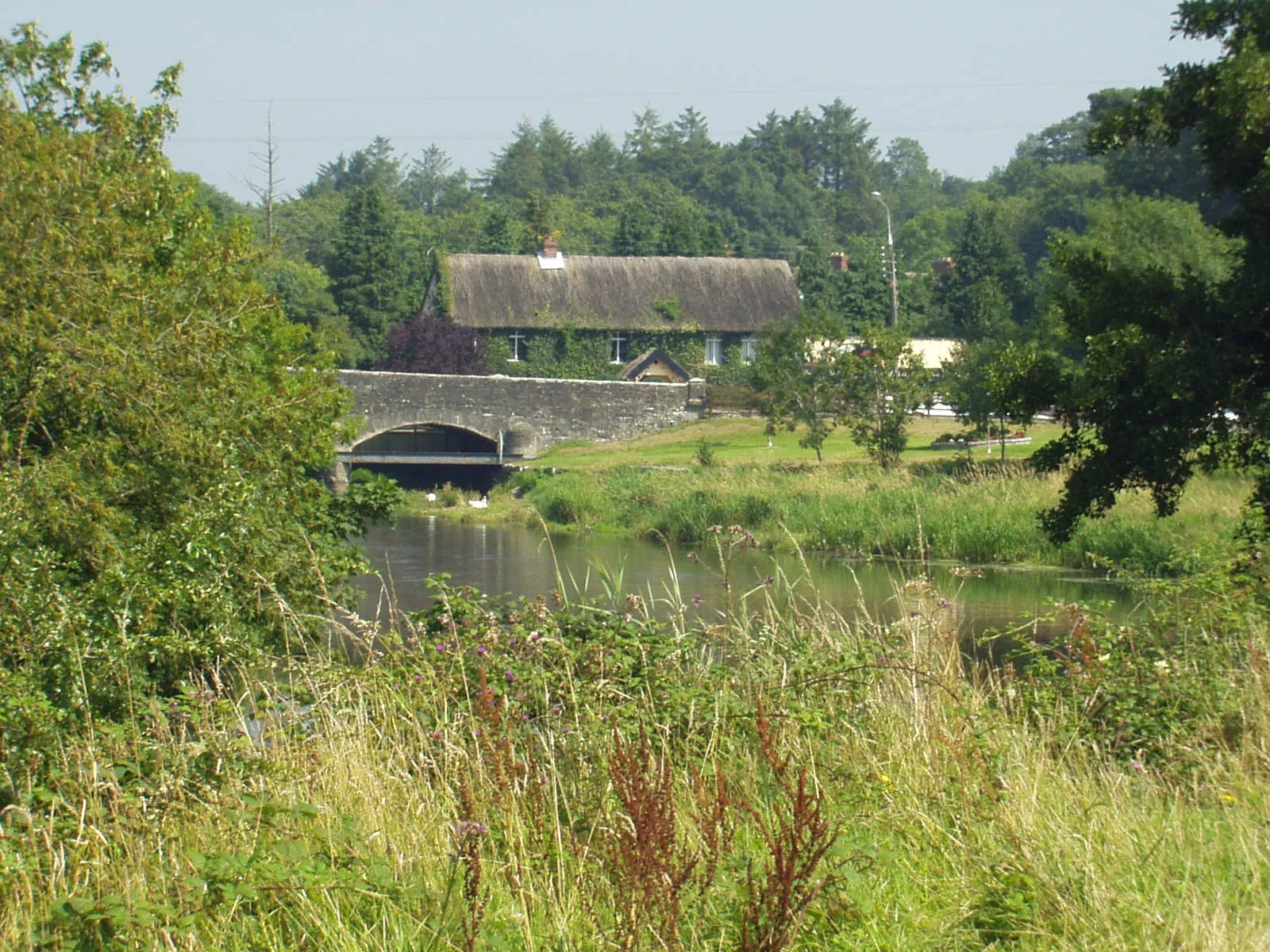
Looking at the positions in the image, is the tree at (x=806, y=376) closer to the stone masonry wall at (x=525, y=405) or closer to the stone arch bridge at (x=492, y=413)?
the stone arch bridge at (x=492, y=413)

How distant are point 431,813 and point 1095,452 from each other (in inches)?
332

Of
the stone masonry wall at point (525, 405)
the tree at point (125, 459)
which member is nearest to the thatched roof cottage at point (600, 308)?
the stone masonry wall at point (525, 405)

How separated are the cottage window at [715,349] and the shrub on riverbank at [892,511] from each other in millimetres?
21711

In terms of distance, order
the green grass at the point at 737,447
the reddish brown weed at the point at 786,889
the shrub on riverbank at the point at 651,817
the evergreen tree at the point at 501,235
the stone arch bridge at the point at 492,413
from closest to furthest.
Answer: the reddish brown weed at the point at 786,889
the shrub on riverbank at the point at 651,817
the green grass at the point at 737,447
the stone arch bridge at the point at 492,413
the evergreen tree at the point at 501,235

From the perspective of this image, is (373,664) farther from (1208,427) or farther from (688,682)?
(1208,427)

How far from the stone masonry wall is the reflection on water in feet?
40.7

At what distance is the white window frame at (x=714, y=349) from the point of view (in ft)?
177

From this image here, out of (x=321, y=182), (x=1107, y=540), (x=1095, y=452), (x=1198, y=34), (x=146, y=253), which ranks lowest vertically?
(x=1107, y=540)

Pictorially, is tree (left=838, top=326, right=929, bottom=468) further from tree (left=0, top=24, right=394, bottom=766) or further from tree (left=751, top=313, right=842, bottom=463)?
tree (left=0, top=24, right=394, bottom=766)

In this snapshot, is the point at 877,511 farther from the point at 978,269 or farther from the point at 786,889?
the point at 978,269

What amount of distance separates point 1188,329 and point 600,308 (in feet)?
143

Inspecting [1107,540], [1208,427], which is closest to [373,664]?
[1208,427]

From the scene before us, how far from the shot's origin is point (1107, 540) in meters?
20.0

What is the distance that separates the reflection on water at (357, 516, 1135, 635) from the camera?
15.6 meters
